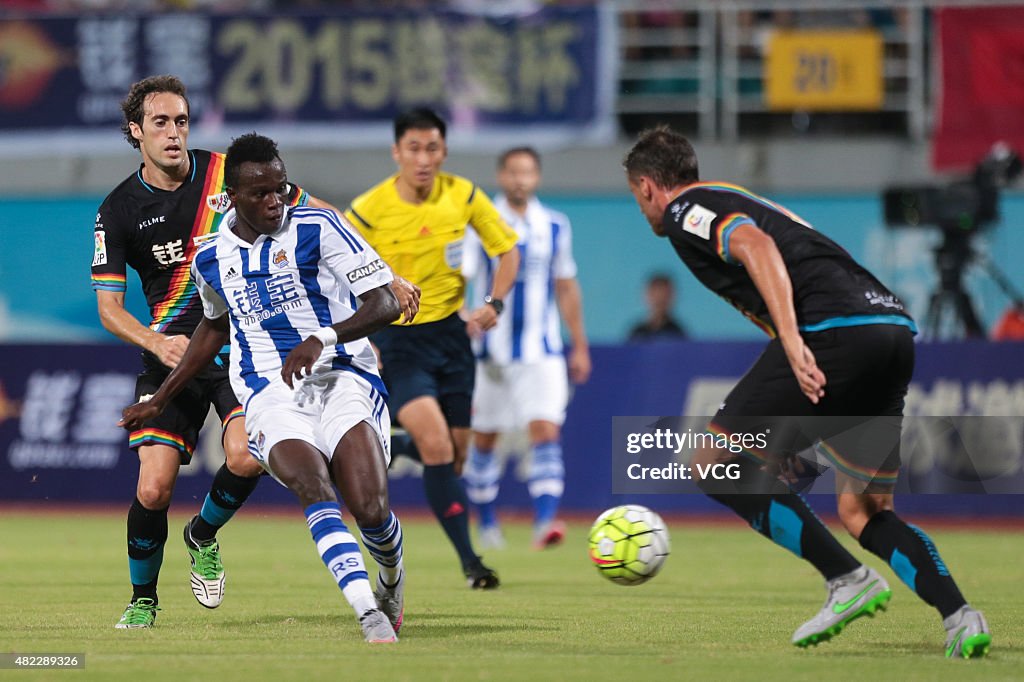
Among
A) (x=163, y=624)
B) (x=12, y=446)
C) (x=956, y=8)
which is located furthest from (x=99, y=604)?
→ (x=956, y=8)

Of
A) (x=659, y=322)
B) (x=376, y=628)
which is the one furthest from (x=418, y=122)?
(x=659, y=322)

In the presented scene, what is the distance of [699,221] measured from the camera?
6613mm

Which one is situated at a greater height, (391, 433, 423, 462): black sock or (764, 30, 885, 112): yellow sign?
(764, 30, 885, 112): yellow sign

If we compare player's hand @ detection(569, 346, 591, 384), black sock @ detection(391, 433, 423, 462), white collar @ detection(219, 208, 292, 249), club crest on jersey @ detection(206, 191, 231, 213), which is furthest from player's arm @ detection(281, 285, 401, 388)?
player's hand @ detection(569, 346, 591, 384)

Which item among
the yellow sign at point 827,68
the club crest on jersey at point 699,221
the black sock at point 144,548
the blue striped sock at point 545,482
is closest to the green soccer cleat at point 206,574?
the black sock at point 144,548

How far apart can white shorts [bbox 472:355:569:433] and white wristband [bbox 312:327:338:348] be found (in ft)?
19.7

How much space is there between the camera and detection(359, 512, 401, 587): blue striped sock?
22.7 feet

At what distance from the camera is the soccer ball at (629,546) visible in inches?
299

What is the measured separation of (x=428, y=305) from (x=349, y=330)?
10.6ft

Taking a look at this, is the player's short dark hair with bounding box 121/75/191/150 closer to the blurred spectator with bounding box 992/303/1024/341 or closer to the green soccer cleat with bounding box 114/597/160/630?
the green soccer cleat with bounding box 114/597/160/630

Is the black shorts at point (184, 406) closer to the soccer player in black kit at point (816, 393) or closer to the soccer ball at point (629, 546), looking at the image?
the soccer ball at point (629, 546)

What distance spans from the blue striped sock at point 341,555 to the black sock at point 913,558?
2112 mm

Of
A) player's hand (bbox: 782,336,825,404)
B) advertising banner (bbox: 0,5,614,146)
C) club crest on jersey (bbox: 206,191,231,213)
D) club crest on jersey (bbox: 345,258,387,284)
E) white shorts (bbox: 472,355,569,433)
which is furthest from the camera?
advertising banner (bbox: 0,5,614,146)

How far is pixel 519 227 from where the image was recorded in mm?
13180
